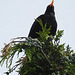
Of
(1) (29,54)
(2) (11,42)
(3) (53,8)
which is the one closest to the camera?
(1) (29,54)

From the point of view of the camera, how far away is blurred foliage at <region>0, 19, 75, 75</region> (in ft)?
9.27

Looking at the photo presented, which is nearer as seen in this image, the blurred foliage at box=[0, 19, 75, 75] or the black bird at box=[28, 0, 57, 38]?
the blurred foliage at box=[0, 19, 75, 75]

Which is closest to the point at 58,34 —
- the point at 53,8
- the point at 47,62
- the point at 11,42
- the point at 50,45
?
the point at 50,45

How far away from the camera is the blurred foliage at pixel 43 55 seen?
2.83 meters

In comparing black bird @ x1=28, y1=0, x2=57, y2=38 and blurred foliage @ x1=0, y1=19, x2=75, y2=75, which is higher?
black bird @ x1=28, y1=0, x2=57, y2=38

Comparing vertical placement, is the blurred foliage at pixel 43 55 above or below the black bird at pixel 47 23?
below

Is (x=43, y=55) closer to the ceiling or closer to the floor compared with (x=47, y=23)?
Result: closer to the floor

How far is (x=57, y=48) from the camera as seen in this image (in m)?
3.03

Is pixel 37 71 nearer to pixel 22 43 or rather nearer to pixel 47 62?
pixel 47 62

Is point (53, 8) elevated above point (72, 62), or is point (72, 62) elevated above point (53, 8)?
point (53, 8)

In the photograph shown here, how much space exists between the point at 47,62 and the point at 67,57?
0.32 metres

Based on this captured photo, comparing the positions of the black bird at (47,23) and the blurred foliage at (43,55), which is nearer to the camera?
the blurred foliage at (43,55)

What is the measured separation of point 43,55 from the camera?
116 inches

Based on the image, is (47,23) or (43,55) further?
(47,23)
